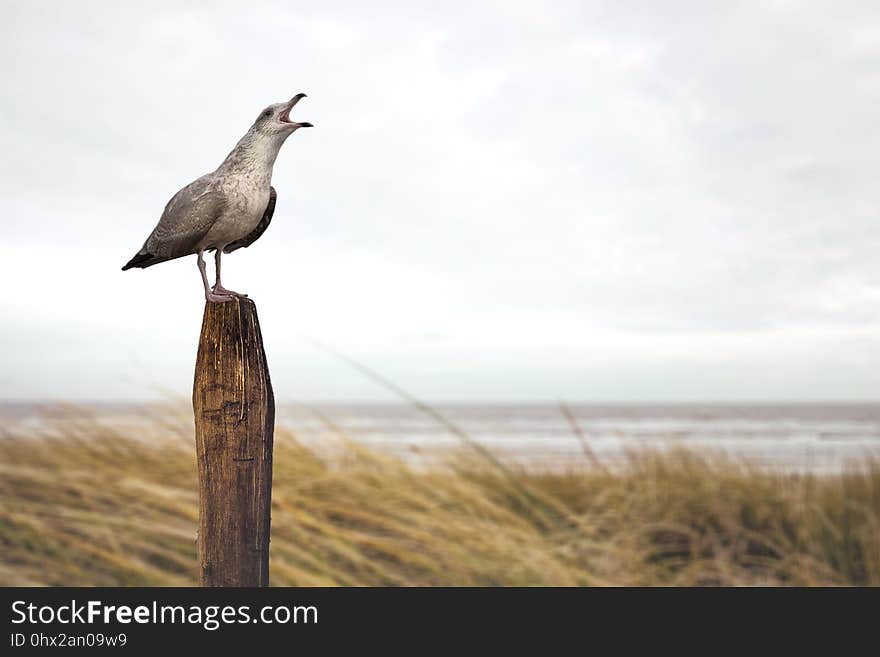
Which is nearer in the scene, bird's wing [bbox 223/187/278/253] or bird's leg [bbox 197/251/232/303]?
bird's leg [bbox 197/251/232/303]

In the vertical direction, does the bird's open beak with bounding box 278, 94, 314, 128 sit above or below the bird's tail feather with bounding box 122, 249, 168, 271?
above

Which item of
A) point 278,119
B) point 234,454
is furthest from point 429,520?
point 278,119

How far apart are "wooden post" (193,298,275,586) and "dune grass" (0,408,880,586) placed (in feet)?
5.48

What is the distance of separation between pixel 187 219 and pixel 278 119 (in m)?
0.41

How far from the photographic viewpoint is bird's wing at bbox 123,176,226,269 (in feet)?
7.63

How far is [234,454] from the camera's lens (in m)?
2.18

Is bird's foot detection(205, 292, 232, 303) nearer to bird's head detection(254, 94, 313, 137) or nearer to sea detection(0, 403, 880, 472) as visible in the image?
bird's head detection(254, 94, 313, 137)

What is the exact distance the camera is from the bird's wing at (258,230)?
8.19 ft

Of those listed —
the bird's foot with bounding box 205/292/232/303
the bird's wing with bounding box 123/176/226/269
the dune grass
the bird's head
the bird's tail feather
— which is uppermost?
the bird's head

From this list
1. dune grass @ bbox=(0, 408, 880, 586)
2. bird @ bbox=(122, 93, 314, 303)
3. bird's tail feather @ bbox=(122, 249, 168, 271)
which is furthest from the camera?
dune grass @ bbox=(0, 408, 880, 586)

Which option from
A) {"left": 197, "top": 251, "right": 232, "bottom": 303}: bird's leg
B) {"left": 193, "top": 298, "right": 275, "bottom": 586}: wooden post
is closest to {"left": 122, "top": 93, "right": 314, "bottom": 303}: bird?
{"left": 197, "top": 251, "right": 232, "bottom": 303}: bird's leg
